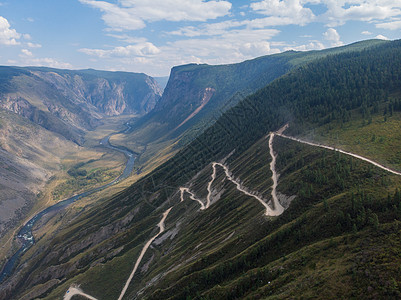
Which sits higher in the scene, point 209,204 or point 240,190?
point 240,190

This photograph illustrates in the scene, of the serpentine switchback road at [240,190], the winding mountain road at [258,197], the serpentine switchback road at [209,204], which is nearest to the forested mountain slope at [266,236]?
the winding mountain road at [258,197]

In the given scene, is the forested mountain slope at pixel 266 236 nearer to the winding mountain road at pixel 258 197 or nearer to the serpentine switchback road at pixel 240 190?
the winding mountain road at pixel 258 197

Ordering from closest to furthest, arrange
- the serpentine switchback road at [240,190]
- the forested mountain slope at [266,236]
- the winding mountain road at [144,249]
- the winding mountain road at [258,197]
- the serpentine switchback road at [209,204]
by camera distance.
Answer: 1. the forested mountain slope at [266,236]
2. the winding mountain road at [258,197]
3. the serpentine switchback road at [240,190]
4. the serpentine switchback road at [209,204]
5. the winding mountain road at [144,249]

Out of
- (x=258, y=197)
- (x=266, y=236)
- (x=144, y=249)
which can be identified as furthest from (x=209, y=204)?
(x=266, y=236)

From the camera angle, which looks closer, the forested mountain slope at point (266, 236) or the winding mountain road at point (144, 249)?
the forested mountain slope at point (266, 236)

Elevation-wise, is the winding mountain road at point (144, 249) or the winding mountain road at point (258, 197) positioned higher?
the winding mountain road at point (258, 197)

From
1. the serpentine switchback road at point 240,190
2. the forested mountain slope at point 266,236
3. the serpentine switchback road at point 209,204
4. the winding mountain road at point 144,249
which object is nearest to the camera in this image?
the forested mountain slope at point 266,236

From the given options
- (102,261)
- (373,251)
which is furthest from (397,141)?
(102,261)

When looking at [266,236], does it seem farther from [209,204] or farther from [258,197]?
[209,204]
